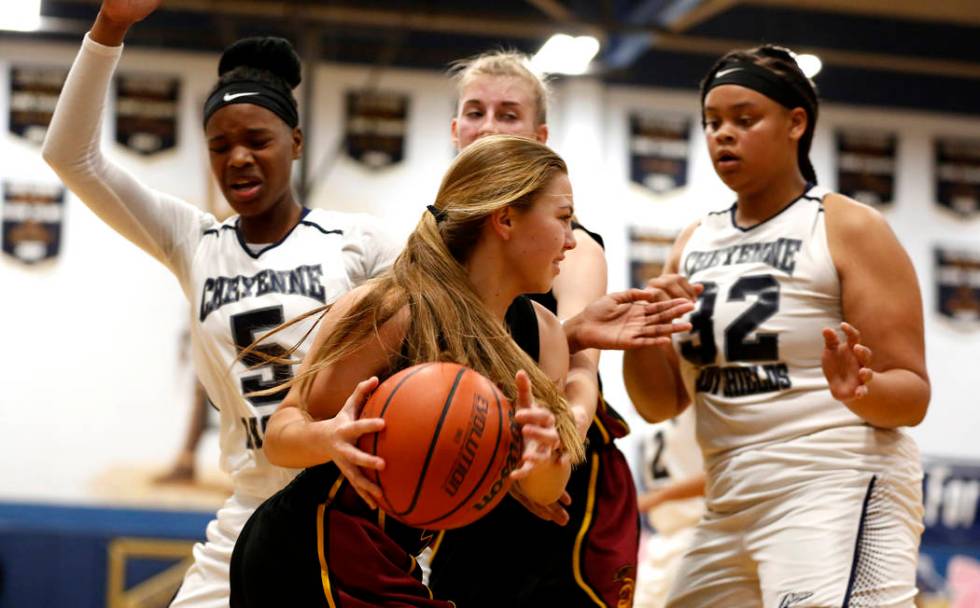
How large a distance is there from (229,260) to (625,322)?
1.31 m

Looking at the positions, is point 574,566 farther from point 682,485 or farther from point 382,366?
point 682,485

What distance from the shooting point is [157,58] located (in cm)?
1219

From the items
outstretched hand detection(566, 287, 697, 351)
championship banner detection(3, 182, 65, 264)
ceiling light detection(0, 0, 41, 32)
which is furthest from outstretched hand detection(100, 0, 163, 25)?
championship banner detection(3, 182, 65, 264)

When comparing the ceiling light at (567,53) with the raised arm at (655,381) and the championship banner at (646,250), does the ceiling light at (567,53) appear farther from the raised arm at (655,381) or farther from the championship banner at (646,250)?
the raised arm at (655,381)

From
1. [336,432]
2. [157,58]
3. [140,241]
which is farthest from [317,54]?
[336,432]

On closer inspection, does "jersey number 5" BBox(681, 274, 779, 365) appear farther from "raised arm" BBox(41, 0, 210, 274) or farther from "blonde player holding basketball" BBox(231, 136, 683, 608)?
"raised arm" BBox(41, 0, 210, 274)

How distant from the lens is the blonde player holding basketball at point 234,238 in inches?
143

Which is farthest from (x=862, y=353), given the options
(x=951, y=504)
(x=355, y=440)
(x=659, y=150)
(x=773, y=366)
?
(x=659, y=150)

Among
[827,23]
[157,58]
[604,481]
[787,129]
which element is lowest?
[604,481]

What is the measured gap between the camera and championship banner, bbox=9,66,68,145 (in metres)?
12.0

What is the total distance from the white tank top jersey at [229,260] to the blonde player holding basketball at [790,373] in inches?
40.0

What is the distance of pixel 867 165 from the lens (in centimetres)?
1327

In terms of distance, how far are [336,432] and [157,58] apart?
10.5 meters

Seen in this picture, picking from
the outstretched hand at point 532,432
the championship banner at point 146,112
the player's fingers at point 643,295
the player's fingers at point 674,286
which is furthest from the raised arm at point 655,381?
the championship banner at point 146,112
